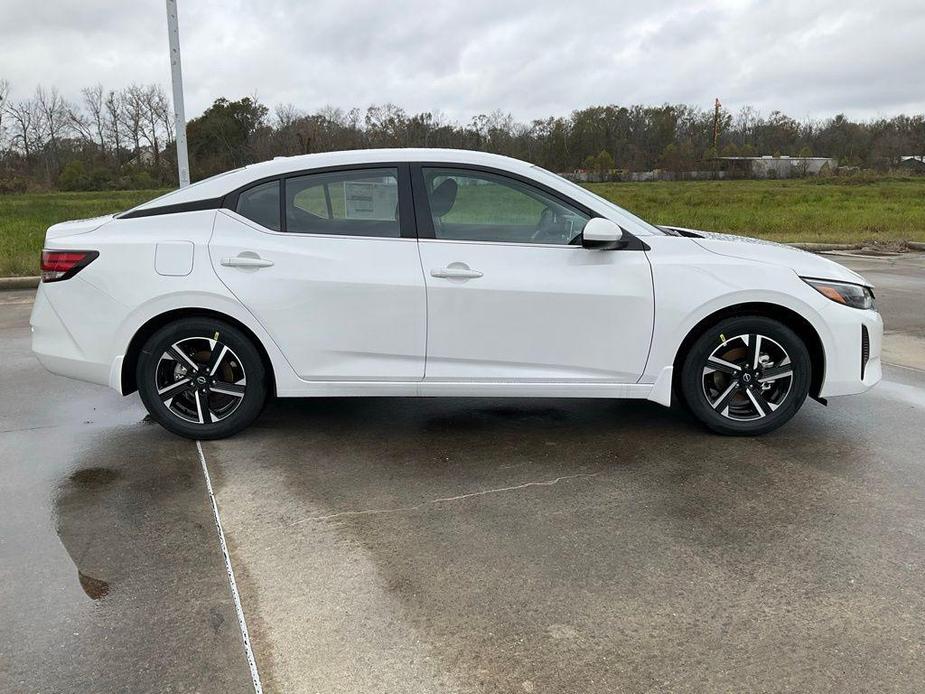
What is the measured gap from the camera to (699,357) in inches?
167

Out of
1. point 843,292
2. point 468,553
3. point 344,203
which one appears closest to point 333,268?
point 344,203

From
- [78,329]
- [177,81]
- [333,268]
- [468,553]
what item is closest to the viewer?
[468,553]

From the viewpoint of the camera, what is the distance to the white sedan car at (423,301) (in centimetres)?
409

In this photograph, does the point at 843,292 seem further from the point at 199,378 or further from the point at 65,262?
the point at 65,262

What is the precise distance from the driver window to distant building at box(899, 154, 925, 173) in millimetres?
90754

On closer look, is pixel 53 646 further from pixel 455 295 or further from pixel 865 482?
pixel 865 482

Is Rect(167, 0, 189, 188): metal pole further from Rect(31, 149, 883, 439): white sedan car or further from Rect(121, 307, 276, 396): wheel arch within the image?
Rect(121, 307, 276, 396): wheel arch

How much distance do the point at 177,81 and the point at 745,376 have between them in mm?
8165

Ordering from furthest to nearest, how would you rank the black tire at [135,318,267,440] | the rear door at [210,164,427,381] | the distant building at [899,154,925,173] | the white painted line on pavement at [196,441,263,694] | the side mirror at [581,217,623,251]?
1. the distant building at [899,154,925,173]
2. the black tire at [135,318,267,440]
3. the rear door at [210,164,427,381]
4. the side mirror at [581,217,623,251]
5. the white painted line on pavement at [196,441,263,694]

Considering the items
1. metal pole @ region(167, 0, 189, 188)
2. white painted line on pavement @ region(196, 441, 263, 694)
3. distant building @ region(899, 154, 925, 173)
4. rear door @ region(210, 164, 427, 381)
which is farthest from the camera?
distant building @ region(899, 154, 925, 173)

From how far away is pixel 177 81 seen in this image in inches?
372

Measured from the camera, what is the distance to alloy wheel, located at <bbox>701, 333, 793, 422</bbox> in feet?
14.0

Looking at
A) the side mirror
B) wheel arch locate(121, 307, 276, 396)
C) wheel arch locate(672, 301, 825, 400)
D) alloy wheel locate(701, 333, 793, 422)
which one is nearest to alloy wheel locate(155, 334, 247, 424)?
wheel arch locate(121, 307, 276, 396)

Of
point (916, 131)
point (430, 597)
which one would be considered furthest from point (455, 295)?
point (916, 131)
